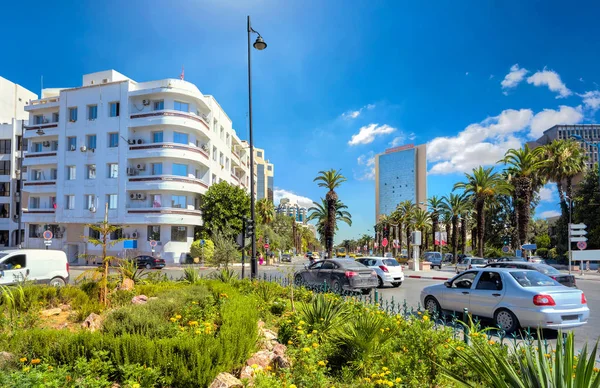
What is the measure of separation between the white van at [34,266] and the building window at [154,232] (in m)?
23.1

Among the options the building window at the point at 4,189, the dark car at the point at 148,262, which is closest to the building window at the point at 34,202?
the building window at the point at 4,189

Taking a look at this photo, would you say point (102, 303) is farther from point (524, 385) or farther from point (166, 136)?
point (166, 136)

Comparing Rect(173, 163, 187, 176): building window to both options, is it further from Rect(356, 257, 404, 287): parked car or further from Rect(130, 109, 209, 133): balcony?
Rect(356, 257, 404, 287): parked car

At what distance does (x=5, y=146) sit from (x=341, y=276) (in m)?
55.5

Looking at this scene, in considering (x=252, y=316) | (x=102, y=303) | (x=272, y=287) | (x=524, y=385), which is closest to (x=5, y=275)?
(x=102, y=303)

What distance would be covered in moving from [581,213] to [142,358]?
176 ft

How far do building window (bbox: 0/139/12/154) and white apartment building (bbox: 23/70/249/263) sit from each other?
29.5ft

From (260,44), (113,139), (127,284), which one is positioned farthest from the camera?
(113,139)

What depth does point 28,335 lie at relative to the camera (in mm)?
4836

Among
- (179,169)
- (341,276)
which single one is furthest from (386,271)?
(179,169)

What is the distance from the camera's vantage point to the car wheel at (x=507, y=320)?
28.4 feet

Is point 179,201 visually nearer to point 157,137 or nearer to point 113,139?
point 157,137

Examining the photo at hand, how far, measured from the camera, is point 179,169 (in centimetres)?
3991

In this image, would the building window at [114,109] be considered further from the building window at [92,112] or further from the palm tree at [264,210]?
the palm tree at [264,210]
